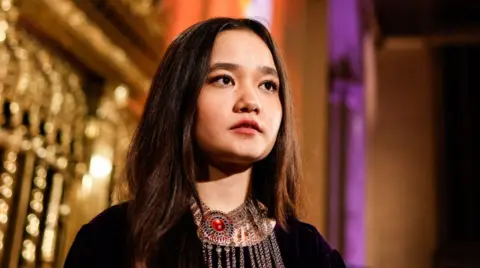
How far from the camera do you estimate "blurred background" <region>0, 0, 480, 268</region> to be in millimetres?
1228

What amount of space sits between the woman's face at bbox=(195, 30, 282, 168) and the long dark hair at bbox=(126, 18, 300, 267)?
0.05ft

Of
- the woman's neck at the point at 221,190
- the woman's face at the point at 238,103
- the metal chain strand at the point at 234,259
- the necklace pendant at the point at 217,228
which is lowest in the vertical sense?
the metal chain strand at the point at 234,259

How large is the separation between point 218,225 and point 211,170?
74 millimetres

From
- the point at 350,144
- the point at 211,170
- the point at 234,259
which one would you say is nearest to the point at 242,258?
the point at 234,259

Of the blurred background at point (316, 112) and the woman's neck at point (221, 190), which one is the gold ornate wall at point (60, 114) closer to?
the blurred background at point (316, 112)

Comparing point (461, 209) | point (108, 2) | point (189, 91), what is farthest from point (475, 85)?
point (189, 91)

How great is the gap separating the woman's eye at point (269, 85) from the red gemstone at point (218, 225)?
18cm

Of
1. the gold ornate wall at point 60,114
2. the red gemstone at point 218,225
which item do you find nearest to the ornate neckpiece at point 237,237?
the red gemstone at point 218,225

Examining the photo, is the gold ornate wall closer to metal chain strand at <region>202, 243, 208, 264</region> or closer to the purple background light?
metal chain strand at <region>202, 243, 208, 264</region>

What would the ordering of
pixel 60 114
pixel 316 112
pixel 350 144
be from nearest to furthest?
pixel 60 114 < pixel 316 112 < pixel 350 144

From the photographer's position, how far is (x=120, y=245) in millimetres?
763

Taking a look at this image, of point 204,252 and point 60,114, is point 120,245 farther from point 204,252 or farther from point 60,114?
point 60,114

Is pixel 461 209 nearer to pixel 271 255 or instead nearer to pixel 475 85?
pixel 475 85

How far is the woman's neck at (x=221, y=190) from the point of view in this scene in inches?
32.3
